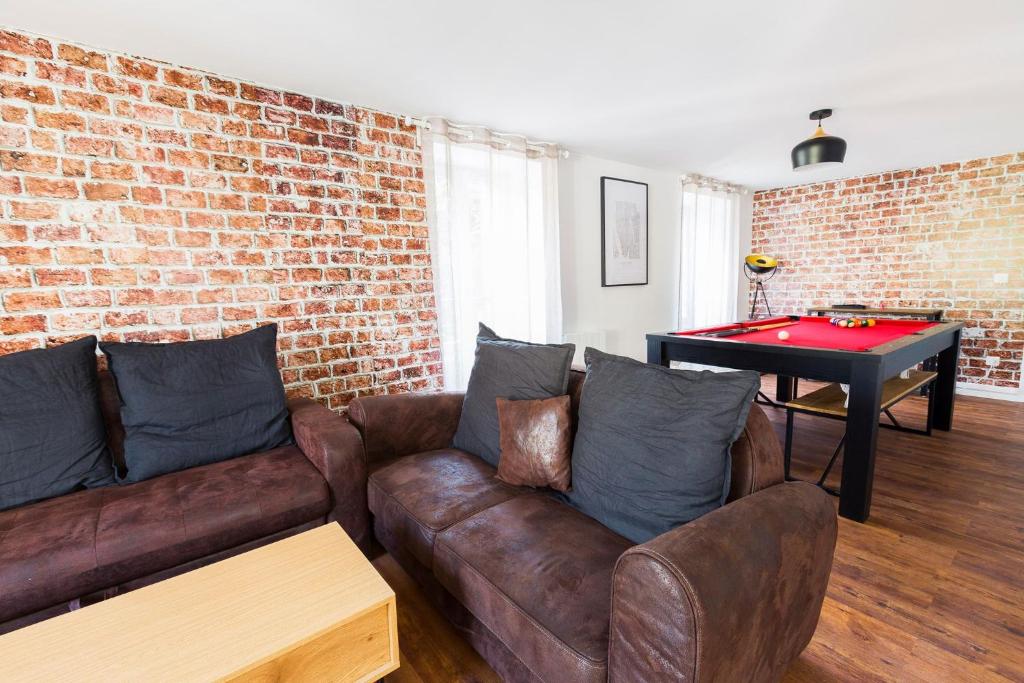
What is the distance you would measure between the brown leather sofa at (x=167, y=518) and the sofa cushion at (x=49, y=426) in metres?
0.04

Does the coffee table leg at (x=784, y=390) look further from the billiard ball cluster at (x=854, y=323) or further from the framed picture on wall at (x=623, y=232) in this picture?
the framed picture on wall at (x=623, y=232)

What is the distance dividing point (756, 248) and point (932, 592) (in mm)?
4523

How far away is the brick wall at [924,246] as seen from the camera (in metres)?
4.00

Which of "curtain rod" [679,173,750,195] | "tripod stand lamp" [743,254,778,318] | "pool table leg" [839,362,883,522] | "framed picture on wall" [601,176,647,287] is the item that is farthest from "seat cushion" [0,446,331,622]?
"tripod stand lamp" [743,254,778,318]

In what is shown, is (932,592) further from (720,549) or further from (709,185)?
(709,185)

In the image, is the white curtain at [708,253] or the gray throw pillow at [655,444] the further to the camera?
the white curtain at [708,253]

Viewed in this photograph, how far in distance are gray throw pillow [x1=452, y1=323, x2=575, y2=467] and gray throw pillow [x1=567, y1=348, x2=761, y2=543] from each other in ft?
0.93

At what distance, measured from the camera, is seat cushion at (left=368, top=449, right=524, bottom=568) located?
1.51m

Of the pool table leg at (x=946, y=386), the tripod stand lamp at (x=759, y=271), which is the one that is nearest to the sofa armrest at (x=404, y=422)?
the pool table leg at (x=946, y=386)

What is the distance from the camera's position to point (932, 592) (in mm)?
1688

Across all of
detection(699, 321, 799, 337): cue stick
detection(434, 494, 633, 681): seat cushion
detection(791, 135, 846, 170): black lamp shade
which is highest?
detection(791, 135, 846, 170): black lamp shade

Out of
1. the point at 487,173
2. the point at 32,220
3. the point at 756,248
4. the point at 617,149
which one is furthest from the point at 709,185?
the point at 32,220

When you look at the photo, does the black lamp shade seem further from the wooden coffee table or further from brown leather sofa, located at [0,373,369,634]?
the wooden coffee table

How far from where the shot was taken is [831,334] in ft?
9.77
